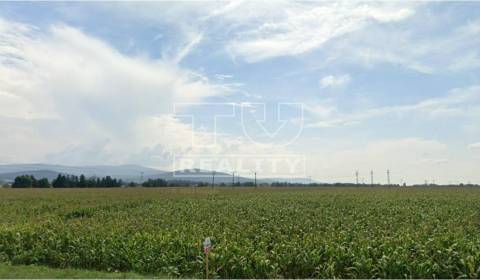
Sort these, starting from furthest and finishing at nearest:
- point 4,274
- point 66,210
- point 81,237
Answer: point 66,210 < point 81,237 < point 4,274

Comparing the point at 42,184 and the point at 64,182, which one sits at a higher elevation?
the point at 64,182

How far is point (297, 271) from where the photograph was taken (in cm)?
1036

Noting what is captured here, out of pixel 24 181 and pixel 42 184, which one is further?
pixel 42 184

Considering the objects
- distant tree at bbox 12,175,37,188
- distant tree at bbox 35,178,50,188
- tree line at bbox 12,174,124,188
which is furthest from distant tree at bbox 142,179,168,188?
distant tree at bbox 12,175,37,188

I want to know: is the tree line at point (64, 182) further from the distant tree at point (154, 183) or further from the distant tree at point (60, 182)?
the distant tree at point (154, 183)

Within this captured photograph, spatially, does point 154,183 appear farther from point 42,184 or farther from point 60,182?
point 42,184

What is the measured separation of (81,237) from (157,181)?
100572mm

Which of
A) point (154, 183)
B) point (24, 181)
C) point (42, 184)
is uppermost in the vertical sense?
point (24, 181)

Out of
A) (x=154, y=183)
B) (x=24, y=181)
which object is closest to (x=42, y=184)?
(x=24, y=181)

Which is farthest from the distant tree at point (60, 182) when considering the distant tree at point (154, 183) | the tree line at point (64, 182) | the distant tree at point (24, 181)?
the distant tree at point (154, 183)

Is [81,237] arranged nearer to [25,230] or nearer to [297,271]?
[25,230]

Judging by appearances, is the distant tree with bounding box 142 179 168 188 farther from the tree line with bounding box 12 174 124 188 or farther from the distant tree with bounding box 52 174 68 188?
the distant tree with bounding box 52 174 68 188

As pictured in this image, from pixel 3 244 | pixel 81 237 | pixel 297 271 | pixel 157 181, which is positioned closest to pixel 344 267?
pixel 297 271

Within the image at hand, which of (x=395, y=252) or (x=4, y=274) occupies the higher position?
(x=395, y=252)
